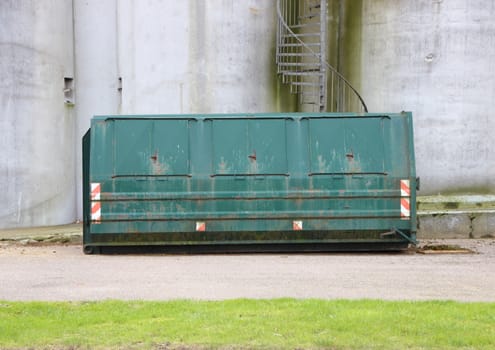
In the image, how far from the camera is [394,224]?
13.6 m

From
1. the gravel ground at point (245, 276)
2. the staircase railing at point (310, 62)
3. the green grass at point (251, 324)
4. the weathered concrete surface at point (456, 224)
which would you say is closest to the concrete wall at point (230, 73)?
the staircase railing at point (310, 62)

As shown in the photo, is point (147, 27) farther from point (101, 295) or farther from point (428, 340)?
point (428, 340)

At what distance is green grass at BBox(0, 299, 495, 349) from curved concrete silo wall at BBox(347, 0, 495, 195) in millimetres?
9885

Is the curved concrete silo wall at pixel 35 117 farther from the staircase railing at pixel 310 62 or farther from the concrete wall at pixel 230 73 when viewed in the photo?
the staircase railing at pixel 310 62

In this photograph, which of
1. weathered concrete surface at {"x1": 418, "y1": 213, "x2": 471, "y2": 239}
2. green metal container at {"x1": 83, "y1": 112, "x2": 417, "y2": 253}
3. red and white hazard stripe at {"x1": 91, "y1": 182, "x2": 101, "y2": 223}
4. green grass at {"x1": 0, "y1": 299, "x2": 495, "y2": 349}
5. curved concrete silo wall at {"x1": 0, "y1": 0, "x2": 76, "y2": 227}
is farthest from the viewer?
curved concrete silo wall at {"x1": 0, "y1": 0, "x2": 76, "y2": 227}

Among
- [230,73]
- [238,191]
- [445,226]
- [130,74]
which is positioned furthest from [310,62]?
[238,191]

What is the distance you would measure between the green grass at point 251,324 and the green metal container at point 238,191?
212 inches

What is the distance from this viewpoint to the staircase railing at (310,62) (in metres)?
17.9

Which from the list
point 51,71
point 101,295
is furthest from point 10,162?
point 101,295

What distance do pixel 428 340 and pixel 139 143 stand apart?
27.0 ft

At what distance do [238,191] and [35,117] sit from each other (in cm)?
687

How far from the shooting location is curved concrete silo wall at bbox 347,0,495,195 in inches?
687

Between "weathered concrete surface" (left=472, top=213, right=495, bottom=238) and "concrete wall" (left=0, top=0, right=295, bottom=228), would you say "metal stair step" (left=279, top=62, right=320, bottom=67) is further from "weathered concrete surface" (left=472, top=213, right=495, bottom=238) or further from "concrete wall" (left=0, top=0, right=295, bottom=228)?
"weathered concrete surface" (left=472, top=213, right=495, bottom=238)

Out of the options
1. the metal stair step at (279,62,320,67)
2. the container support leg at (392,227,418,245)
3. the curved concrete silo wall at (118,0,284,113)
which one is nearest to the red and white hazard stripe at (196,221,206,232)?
the container support leg at (392,227,418,245)
